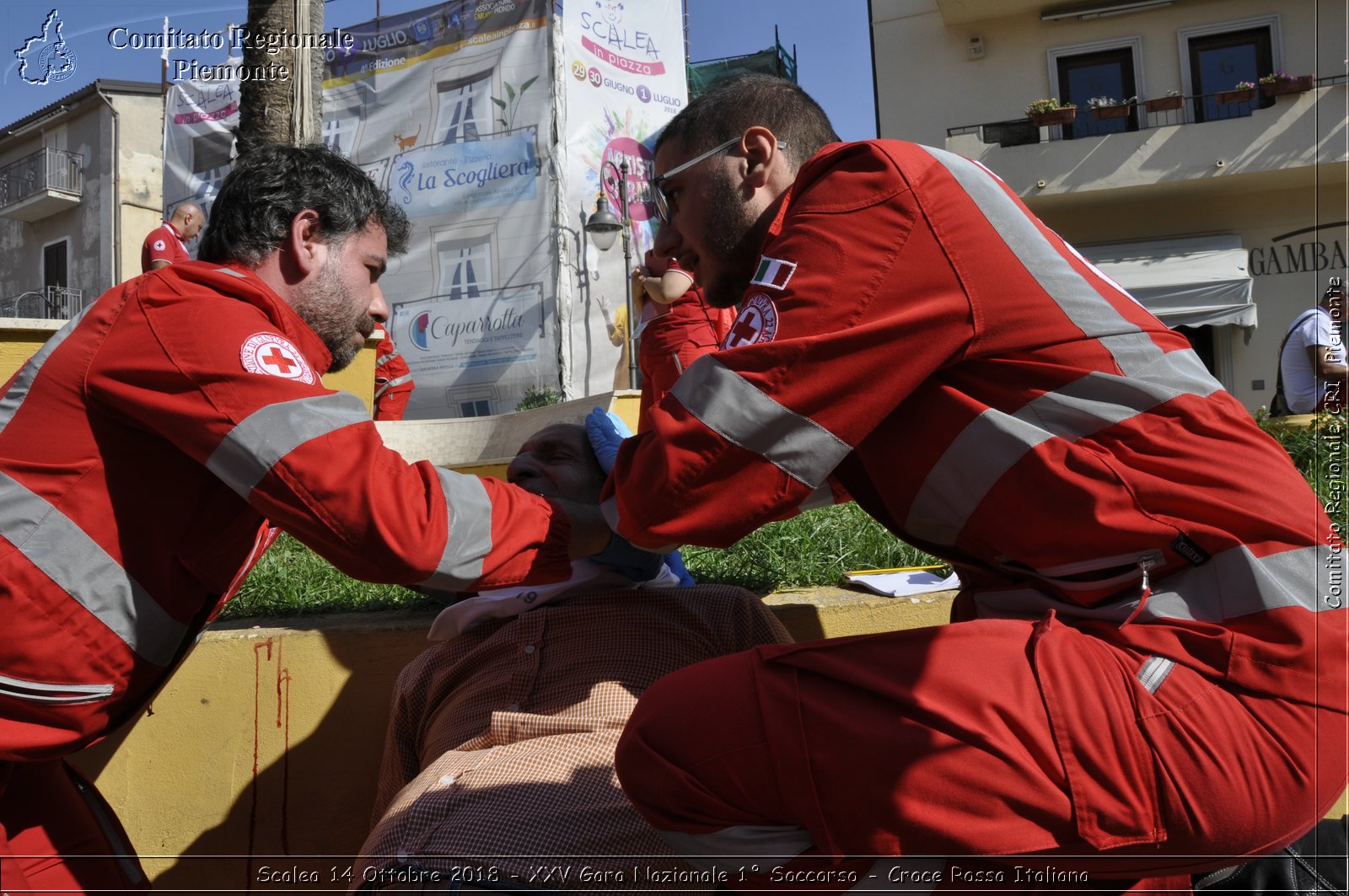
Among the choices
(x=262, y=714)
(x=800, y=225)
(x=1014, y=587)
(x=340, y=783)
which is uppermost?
(x=800, y=225)

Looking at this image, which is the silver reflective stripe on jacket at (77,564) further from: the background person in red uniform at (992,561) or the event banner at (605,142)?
the event banner at (605,142)

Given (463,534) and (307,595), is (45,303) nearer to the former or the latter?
(307,595)

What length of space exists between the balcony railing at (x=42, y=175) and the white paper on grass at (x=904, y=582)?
18590mm

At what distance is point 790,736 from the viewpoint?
142 cm

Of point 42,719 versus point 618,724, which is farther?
point 618,724

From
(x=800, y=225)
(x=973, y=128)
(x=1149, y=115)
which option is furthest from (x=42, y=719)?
(x=1149, y=115)

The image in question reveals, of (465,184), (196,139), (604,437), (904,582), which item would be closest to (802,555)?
(904,582)

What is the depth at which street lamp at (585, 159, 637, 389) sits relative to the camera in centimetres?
1309

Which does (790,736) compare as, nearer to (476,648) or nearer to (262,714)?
(476,648)

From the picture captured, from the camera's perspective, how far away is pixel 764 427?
1604 mm

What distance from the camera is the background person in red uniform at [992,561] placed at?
4.49 feet

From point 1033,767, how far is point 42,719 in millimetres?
1678

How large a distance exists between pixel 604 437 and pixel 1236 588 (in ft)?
5.18

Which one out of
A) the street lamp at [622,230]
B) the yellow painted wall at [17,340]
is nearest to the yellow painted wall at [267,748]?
the yellow painted wall at [17,340]
